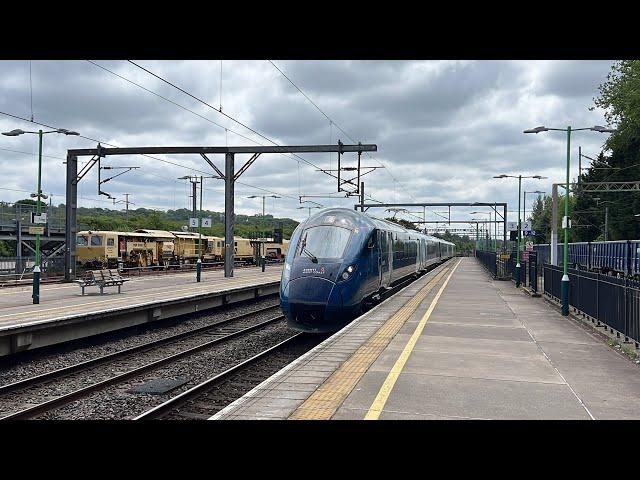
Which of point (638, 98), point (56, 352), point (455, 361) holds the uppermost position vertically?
point (638, 98)

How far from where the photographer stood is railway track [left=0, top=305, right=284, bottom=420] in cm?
956

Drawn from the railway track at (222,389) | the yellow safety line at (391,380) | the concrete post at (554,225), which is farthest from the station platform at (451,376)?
the concrete post at (554,225)

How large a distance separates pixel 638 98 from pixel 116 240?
131 feet

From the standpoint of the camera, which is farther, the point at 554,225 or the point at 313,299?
the point at 554,225

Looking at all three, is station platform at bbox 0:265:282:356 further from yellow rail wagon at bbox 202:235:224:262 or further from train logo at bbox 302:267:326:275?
yellow rail wagon at bbox 202:235:224:262

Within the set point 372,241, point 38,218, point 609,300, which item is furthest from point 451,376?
point 38,218

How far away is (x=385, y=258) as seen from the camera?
18.5 meters

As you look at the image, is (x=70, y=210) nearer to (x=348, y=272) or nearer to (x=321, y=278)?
(x=321, y=278)

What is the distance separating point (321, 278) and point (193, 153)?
680 inches

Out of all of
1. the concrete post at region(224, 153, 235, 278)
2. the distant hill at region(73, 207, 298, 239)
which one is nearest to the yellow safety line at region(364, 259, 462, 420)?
the concrete post at region(224, 153, 235, 278)
